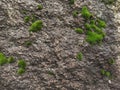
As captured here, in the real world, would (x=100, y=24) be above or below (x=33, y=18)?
below

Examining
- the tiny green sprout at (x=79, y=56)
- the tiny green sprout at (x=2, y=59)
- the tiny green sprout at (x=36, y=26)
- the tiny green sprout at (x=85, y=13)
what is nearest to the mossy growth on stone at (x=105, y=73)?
the tiny green sprout at (x=79, y=56)

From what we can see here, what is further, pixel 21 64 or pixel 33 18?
pixel 33 18

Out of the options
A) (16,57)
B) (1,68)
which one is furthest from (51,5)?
(1,68)

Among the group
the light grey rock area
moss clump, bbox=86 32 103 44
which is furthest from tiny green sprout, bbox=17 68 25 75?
moss clump, bbox=86 32 103 44

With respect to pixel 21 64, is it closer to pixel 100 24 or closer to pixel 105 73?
pixel 105 73

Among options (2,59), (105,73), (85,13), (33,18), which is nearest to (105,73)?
(105,73)

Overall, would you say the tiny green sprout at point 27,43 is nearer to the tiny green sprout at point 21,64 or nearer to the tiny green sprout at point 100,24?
the tiny green sprout at point 21,64
